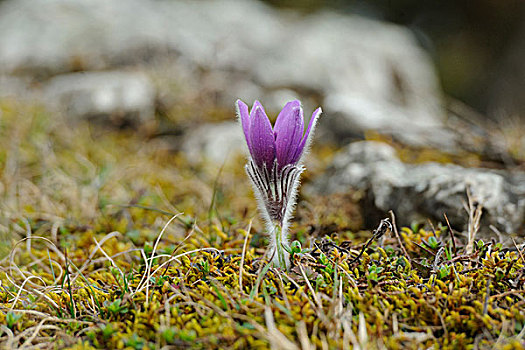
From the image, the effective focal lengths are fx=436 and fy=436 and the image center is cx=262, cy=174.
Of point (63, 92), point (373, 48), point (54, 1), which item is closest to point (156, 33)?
point (63, 92)

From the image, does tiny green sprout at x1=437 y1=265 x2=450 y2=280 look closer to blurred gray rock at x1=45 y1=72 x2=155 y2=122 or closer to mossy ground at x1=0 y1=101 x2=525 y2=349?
mossy ground at x1=0 y1=101 x2=525 y2=349

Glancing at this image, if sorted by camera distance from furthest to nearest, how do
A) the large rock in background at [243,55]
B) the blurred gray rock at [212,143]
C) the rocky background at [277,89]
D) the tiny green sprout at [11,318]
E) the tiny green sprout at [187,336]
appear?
1. the large rock in background at [243,55]
2. the blurred gray rock at [212,143]
3. the rocky background at [277,89]
4. the tiny green sprout at [11,318]
5. the tiny green sprout at [187,336]

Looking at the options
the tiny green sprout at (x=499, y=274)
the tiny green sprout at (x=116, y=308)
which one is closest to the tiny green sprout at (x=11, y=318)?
the tiny green sprout at (x=116, y=308)

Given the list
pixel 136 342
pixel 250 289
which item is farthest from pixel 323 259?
pixel 136 342

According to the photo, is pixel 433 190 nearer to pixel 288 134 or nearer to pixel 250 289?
pixel 288 134

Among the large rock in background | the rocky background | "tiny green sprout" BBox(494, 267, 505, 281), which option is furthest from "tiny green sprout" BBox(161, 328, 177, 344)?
the large rock in background

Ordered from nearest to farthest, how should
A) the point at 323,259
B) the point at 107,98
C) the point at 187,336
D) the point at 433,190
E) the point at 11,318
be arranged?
1. the point at 187,336
2. the point at 11,318
3. the point at 323,259
4. the point at 433,190
5. the point at 107,98

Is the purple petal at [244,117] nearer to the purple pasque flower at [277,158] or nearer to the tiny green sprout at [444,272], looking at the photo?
the purple pasque flower at [277,158]
